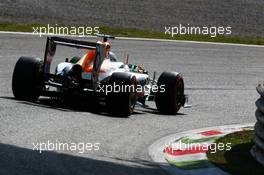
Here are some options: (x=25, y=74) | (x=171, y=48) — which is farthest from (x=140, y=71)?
(x=171, y=48)

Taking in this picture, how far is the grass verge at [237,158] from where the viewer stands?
35.8 ft

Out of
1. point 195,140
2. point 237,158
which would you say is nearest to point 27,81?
point 195,140

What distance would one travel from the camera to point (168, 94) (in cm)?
1596

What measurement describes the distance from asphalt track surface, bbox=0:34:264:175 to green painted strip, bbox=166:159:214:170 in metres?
0.35

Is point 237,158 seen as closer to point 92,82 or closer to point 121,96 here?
point 121,96

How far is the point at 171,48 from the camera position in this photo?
26.8 m

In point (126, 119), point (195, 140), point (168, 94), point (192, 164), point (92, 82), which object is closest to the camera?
point (192, 164)

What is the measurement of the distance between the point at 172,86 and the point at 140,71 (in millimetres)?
1098

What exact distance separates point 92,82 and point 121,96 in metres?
0.75

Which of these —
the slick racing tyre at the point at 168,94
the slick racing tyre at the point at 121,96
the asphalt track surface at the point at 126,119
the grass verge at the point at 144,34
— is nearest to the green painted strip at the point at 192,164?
the asphalt track surface at the point at 126,119

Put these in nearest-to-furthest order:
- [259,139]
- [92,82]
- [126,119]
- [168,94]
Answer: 1. [259,139]
2. [126,119]
3. [92,82]
4. [168,94]

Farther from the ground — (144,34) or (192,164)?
(144,34)

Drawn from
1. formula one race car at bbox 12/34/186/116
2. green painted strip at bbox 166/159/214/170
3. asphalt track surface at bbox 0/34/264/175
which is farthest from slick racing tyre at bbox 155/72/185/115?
green painted strip at bbox 166/159/214/170

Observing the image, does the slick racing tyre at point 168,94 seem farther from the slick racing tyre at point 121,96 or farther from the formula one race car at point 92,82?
the slick racing tyre at point 121,96
